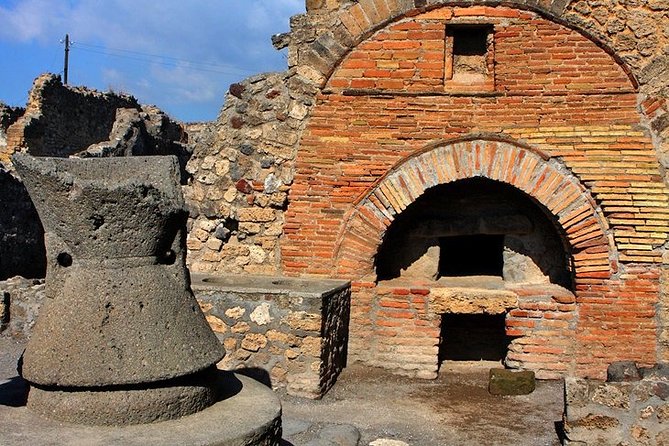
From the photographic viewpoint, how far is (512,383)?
6.70 metres

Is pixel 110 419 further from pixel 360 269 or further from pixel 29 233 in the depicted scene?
pixel 29 233

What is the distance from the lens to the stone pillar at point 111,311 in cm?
280

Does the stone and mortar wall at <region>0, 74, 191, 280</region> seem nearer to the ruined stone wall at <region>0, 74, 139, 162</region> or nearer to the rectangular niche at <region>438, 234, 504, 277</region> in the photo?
the ruined stone wall at <region>0, 74, 139, 162</region>

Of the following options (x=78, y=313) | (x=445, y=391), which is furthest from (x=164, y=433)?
(x=445, y=391)

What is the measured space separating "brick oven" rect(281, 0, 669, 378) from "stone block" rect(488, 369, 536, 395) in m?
0.37

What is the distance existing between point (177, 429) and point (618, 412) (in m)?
3.52

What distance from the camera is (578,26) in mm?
7090

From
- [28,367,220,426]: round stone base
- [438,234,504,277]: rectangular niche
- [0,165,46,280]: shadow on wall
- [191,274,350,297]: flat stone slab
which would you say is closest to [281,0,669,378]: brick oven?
[191,274,350,297]: flat stone slab

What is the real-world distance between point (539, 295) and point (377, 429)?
2486mm

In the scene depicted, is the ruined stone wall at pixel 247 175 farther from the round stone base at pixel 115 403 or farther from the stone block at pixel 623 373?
the round stone base at pixel 115 403

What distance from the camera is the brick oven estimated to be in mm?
6910

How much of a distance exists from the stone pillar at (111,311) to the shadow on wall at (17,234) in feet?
27.2

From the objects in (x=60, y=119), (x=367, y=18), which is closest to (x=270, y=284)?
(x=367, y=18)

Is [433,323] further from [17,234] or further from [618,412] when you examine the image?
[17,234]
